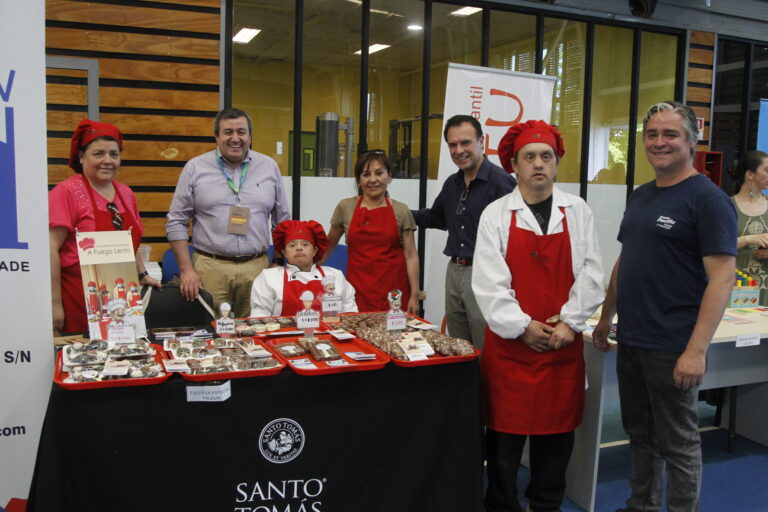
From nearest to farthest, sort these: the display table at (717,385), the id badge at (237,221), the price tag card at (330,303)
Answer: the price tag card at (330,303), the display table at (717,385), the id badge at (237,221)

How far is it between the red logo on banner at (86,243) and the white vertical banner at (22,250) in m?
0.14

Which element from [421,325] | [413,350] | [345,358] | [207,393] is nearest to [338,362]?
[345,358]

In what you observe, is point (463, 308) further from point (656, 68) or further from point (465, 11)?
point (656, 68)

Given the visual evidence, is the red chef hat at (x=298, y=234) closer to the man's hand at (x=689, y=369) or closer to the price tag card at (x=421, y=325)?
the price tag card at (x=421, y=325)

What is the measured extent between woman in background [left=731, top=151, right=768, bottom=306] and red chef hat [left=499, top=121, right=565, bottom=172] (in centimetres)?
198

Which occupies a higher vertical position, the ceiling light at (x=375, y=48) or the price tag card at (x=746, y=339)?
the ceiling light at (x=375, y=48)

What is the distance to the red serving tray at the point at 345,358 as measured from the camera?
6.30ft

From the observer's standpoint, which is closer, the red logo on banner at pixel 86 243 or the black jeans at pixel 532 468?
the red logo on banner at pixel 86 243

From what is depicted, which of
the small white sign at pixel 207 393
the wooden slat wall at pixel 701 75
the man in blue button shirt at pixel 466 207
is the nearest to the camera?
the small white sign at pixel 207 393

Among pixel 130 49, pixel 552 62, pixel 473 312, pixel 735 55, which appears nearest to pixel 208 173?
pixel 473 312

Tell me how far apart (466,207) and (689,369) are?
4.07ft

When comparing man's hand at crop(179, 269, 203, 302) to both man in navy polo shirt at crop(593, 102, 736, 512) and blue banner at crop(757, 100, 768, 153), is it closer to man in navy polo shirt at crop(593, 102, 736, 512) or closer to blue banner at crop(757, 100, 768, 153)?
man in navy polo shirt at crop(593, 102, 736, 512)

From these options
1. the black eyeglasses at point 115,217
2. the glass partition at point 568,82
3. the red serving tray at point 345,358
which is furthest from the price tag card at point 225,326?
the glass partition at point 568,82

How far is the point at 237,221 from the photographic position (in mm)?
3100
